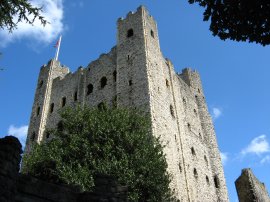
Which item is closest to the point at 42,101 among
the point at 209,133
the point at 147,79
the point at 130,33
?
the point at 130,33

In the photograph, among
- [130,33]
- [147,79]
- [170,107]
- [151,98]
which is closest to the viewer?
[151,98]

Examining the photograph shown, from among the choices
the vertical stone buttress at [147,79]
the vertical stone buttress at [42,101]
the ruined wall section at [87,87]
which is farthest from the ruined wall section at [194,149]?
the vertical stone buttress at [42,101]

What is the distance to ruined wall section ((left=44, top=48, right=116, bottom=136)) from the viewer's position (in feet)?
82.5

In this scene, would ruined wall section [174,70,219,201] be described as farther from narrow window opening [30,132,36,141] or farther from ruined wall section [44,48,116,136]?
narrow window opening [30,132,36,141]

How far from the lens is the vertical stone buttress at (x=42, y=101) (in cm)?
2693

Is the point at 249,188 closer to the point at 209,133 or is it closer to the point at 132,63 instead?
the point at 132,63

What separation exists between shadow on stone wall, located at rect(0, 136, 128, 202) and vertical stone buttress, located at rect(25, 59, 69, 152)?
59.2 ft

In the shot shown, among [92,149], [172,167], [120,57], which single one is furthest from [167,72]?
[92,149]

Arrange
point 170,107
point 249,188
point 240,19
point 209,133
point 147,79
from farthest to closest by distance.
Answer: point 209,133
point 170,107
point 147,79
point 249,188
point 240,19

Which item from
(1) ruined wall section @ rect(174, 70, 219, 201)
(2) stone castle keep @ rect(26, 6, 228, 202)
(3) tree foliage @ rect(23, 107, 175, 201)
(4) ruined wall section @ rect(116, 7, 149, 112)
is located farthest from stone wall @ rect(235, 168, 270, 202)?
(4) ruined wall section @ rect(116, 7, 149, 112)

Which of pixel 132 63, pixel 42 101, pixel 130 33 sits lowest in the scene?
pixel 132 63

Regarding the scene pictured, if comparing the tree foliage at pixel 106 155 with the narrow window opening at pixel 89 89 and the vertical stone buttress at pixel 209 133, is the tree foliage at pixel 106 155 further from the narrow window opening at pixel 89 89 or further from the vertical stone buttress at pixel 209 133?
the vertical stone buttress at pixel 209 133

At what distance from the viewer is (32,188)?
7.25 metres

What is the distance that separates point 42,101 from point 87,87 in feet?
15.3
